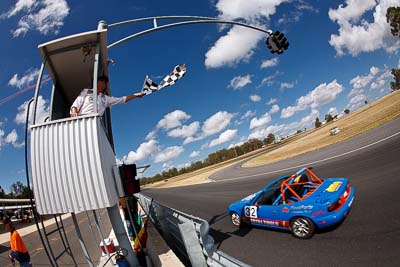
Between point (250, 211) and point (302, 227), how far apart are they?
5.61ft

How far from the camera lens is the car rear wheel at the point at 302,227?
19.9 ft

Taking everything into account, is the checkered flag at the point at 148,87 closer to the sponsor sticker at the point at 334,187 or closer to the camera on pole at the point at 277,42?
the sponsor sticker at the point at 334,187

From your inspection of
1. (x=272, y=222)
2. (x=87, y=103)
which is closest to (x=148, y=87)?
(x=87, y=103)

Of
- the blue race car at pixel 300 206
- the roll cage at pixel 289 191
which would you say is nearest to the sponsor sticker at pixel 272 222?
the blue race car at pixel 300 206

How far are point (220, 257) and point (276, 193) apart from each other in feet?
13.9

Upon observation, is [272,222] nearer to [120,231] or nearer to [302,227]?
[302,227]

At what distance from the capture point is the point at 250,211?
7.68 meters

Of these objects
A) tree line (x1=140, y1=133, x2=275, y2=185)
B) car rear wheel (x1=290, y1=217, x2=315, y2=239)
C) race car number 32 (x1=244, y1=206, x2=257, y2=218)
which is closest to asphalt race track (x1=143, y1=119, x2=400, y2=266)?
car rear wheel (x1=290, y1=217, x2=315, y2=239)

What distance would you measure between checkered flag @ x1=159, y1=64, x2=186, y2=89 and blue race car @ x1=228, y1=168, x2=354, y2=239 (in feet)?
12.8

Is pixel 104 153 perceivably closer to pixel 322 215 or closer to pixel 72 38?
pixel 72 38

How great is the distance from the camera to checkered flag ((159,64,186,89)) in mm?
4586

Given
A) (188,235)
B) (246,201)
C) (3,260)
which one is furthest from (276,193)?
(3,260)

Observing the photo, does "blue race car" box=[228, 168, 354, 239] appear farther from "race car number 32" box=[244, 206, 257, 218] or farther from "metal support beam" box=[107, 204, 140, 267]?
"metal support beam" box=[107, 204, 140, 267]

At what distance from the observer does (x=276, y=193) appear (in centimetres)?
728
